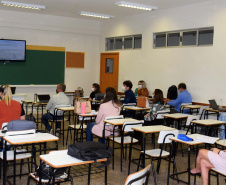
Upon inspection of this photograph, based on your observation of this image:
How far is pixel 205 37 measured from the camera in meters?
7.91

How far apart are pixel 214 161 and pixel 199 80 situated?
4.66 metres

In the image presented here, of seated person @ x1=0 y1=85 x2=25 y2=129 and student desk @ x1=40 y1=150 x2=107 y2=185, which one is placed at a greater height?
seated person @ x1=0 y1=85 x2=25 y2=129

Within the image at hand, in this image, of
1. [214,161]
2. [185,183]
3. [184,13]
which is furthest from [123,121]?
[184,13]

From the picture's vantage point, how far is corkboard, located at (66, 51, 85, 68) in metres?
11.3

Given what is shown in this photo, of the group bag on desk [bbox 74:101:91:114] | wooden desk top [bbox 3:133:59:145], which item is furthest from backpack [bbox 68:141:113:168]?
bag on desk [bbox 74:101:91:114]

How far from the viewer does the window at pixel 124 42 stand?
1016 centimetres

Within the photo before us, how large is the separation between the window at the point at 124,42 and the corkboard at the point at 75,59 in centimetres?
108

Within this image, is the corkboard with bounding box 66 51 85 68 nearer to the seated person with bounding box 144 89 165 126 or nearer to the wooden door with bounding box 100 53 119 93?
the wooden door with bounding box 100 53 119 93

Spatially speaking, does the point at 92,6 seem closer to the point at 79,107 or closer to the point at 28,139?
the point at 79,107

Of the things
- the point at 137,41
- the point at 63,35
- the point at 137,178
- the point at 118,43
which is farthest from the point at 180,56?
the point at 137,178

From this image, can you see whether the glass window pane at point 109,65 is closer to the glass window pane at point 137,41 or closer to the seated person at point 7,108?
the glass window pane at point 137,41

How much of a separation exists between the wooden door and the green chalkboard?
1.57m

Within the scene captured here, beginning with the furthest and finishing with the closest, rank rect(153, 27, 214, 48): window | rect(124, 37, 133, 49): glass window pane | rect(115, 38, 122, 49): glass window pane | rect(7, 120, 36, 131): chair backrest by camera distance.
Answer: rect(115, 38, 122, 49): glass window pane < rect(124, 37, 133, 49): glass window pane < rect(153, 27, 214, 48): window < rect(7, 120, 36, 131): chair backrest

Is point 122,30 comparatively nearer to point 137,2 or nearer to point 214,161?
point 137,2
